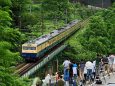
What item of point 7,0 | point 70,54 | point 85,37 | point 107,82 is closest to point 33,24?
point 70,54

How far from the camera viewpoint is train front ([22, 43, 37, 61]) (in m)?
42.9

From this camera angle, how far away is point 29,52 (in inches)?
1699

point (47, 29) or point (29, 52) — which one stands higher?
point (29, 52)

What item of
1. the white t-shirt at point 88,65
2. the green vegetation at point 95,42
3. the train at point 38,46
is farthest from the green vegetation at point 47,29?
the white t-shirt at point 88,65

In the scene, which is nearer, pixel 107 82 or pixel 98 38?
pixel 107 82

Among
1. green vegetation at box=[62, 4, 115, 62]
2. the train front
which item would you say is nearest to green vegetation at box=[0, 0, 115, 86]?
green vegetation at box=[62, 4, 115, 62]

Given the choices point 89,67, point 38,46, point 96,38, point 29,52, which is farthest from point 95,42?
point 89,67

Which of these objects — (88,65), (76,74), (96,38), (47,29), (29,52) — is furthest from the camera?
(47,29)

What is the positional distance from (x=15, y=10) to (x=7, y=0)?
5342 cm

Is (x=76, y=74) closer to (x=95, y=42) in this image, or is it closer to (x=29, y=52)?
(x=95, y=42)

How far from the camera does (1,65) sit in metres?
13.8

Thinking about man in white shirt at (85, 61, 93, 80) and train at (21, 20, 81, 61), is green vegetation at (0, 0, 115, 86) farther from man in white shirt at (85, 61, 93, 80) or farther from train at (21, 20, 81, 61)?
man in white shirt at (85, 61, 93, 80)

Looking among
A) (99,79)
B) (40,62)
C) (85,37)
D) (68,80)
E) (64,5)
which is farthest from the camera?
(64,5)

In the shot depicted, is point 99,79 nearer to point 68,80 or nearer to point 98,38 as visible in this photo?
point 68,80
